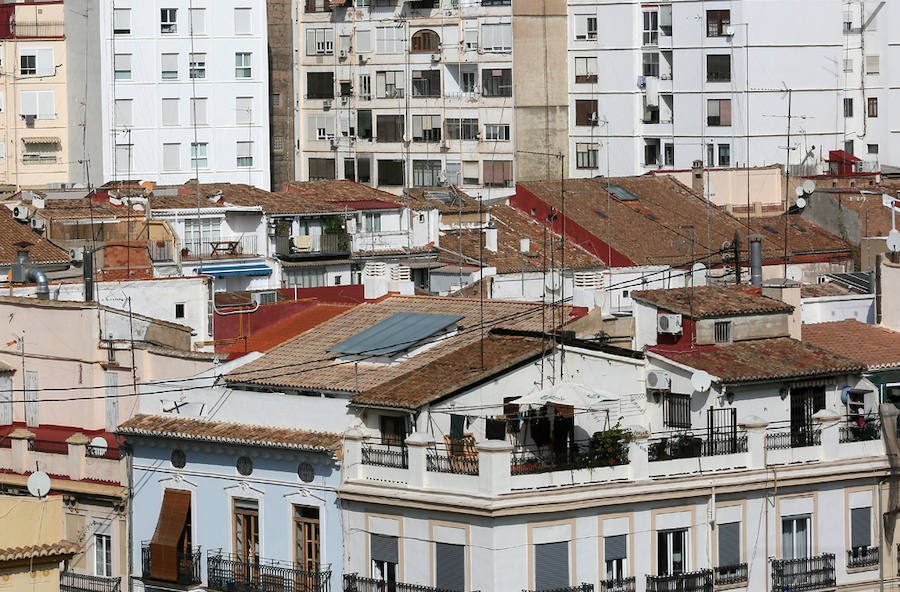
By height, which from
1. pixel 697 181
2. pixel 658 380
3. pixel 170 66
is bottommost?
pixel 658 380

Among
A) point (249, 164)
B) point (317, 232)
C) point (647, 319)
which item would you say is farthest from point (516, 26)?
point (647, 319)

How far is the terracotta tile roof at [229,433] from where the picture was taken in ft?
139

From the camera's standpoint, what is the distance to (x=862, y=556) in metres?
44.4

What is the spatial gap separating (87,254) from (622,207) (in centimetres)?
2790

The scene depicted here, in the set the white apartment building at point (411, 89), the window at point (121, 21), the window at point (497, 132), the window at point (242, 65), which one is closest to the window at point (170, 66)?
the window at point (121, 21)

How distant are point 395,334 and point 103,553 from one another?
679cm

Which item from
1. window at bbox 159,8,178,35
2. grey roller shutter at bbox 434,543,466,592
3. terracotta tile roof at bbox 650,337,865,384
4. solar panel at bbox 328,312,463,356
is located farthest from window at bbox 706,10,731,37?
grey roller shutter at bbox 434,543,466,592

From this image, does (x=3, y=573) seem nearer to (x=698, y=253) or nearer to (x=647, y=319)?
(x=647, y=319)

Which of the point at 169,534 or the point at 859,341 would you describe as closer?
the point at 169,534

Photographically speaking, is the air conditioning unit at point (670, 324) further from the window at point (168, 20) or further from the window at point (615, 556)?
the window at point (168, 20)

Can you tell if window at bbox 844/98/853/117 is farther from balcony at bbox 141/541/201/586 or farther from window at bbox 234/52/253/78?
balcony at bbox 141/541/201/586

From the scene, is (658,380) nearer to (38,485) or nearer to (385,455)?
(385,455)

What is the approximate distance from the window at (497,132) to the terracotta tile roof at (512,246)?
16999 mm

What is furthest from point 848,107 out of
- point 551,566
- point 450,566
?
point 450,566
